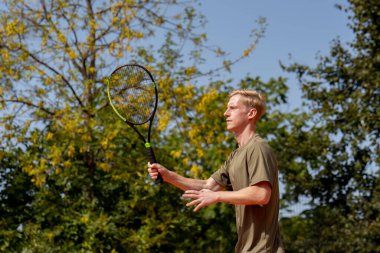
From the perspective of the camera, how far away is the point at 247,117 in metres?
4.28

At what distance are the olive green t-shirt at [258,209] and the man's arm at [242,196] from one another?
1.7 inches

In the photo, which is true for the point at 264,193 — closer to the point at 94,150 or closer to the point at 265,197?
the point at 265,197

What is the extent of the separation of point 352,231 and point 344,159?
1671 mm

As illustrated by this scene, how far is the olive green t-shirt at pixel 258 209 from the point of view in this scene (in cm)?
395

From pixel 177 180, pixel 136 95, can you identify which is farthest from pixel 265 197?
pixel 136 95

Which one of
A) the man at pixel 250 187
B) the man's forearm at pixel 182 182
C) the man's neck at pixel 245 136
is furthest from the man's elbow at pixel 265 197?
the man's forearm at pixel 182 182

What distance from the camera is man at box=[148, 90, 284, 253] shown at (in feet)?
12.7

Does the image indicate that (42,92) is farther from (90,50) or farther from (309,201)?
(309,201)

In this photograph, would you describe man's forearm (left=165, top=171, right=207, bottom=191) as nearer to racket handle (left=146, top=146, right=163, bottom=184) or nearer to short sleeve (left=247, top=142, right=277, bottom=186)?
racket handle (left=146, top=146, right=163, bottom=184)

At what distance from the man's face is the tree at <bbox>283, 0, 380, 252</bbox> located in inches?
352

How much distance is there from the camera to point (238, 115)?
4.28 m

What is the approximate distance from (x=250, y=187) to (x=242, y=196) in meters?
0.08

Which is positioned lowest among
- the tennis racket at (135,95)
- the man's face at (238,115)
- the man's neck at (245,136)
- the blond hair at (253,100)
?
the man's neck at (245,136)

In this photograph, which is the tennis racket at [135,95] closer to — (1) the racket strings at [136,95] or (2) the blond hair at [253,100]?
→ (1) the racket strings at [136,95]
